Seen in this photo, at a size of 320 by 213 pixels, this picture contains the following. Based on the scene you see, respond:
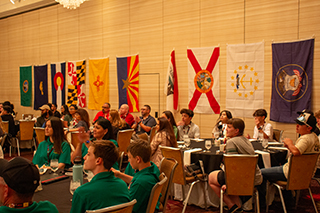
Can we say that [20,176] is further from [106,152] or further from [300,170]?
[300,170]

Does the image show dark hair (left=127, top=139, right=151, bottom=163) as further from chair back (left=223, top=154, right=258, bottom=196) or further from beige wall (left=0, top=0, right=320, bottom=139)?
beige wall (left=0, top=0, right=320, bottom=139)

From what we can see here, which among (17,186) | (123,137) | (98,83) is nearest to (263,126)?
(123,137)

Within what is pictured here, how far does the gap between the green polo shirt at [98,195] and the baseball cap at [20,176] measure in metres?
0.40

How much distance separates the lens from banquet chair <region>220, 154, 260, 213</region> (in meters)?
3.66

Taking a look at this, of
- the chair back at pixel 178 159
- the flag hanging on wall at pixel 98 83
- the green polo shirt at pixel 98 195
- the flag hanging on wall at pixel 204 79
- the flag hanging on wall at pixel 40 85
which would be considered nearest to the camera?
the green polo shirt at pixel 98 195

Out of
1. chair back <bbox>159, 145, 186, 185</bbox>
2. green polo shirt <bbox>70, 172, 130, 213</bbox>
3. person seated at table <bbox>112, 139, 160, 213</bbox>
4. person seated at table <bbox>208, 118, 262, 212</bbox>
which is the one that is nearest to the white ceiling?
chair back <bbox>159, 145, 186, 185</bbox>

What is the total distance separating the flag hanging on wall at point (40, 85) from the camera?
11.9 meters

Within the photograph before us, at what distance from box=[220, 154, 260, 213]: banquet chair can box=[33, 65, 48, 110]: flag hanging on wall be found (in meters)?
9.83

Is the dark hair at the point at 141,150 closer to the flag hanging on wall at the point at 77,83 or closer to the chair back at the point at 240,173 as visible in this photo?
the chair back at the point at 240,173

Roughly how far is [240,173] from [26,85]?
37.0 feet

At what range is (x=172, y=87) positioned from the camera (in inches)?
322

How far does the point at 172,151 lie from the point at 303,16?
177 inches

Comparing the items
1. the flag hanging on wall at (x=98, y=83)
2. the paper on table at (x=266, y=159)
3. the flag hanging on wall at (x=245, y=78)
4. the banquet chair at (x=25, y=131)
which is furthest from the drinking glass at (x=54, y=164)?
the flag hanging on wall at (x=98, y=83)

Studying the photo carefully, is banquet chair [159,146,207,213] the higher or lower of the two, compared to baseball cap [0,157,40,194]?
lower
